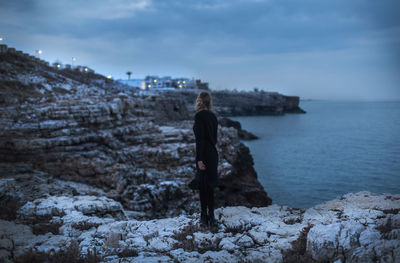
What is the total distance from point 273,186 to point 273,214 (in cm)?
2032

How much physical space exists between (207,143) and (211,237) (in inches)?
79.2

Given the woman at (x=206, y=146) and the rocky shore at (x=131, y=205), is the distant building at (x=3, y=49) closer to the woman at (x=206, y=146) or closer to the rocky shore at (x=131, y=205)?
the rocky shore at (x=131, y=205)

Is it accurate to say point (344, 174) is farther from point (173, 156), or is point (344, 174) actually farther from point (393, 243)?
point (393, 243)

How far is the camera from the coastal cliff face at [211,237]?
4102 mm

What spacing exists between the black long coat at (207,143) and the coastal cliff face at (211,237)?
1.29 metres

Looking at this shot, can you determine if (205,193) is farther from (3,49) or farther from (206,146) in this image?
(3,49)

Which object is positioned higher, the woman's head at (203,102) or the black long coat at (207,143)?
the woman's head at (203,102)

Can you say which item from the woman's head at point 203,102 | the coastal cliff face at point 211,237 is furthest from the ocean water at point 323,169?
the woman's head at point 203,102

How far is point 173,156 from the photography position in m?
16.7

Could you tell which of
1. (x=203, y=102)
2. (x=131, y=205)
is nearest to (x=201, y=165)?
(x=203, y=102)

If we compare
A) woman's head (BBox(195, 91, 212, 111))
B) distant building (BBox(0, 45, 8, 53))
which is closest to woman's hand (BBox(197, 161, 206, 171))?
woman's head (BBox(195, 91, 212, 111))

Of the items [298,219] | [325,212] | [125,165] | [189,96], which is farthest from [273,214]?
[189,96]

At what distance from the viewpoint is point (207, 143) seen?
5723 millimetres

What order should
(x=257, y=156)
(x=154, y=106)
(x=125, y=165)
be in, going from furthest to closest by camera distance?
1. (x=257, y=156)
2. (x=154, y=106)
3. (x=125, y=165)
